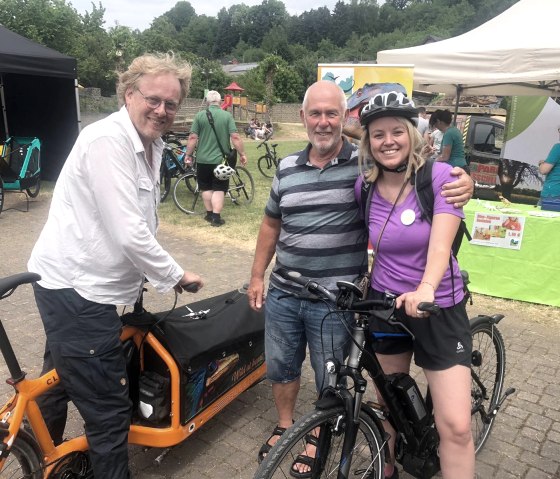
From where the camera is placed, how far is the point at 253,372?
125 inches

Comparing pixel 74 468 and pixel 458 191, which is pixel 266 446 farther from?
pixel 458 191

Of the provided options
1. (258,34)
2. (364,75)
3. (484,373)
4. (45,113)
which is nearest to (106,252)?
(484,373)

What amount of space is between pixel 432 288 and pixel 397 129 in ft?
2.25

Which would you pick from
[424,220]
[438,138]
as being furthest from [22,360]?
[438,138]

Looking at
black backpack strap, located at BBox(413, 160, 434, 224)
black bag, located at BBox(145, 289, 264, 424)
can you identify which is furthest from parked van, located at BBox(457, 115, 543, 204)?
black backpack strap, located at BBox(413, 160, 434, 224)

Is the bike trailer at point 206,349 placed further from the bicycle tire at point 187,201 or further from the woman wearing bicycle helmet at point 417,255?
the bicycle tire at point 187,201

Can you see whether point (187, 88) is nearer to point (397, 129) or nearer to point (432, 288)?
point (397, 129)

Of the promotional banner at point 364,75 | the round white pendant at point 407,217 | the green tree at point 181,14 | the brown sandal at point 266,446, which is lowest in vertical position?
the brown sandal at point 266,446

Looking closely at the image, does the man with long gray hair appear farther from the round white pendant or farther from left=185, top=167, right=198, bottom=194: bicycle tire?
left=185, top=167, right=198, bottom=194: bicycle tire

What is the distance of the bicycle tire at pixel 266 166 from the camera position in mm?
14609

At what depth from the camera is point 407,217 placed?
6.89 ft

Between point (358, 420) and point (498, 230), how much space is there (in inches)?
152

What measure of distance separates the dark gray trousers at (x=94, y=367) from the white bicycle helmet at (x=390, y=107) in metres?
1.38

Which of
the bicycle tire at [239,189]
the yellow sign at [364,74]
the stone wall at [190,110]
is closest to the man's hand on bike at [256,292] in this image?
the yellow sign at [364,74]
